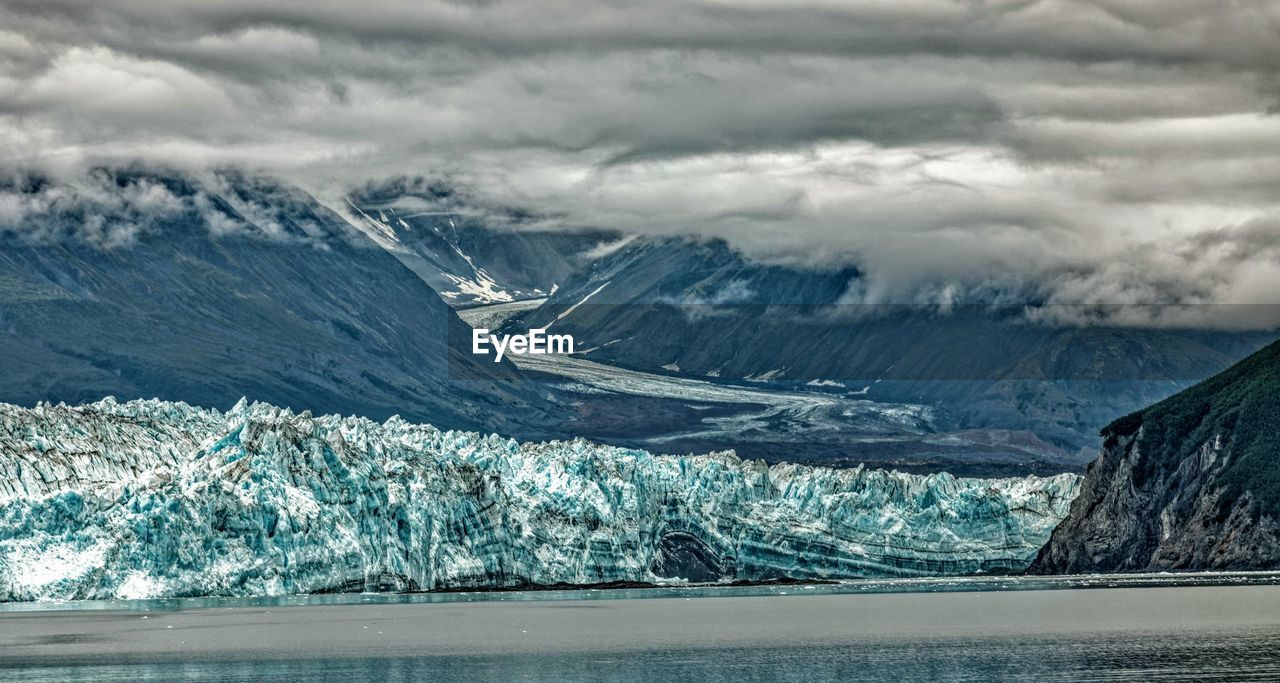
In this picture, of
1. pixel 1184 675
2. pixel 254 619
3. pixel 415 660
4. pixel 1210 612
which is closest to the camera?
pixel 1184 675

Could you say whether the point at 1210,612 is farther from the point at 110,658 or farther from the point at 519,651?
the point at 110,658

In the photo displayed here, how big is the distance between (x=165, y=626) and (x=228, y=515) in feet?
58.6

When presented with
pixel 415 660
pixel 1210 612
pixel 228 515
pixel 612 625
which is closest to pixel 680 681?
pixel 415 660

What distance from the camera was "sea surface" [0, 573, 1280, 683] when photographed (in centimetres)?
12462

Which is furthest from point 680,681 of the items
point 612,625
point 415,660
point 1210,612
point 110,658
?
point 1210,612

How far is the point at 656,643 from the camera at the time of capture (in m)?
152

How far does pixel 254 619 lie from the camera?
18512cm

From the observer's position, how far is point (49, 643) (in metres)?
152

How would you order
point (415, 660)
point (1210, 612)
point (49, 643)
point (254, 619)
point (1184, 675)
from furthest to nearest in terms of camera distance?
1. point (254, 619)
2. point (1210, 612)
3. point (49, 643)
4. point (415, 660)
5. point (1184, 675)

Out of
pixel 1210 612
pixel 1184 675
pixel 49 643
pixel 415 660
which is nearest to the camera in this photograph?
pixel 1184 675

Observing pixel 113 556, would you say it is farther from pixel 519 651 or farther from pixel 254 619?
pixel 519 651

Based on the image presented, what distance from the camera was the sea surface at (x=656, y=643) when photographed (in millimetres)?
124625

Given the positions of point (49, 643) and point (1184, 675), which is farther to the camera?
point (49, 643)

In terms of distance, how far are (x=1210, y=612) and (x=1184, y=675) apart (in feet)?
193
